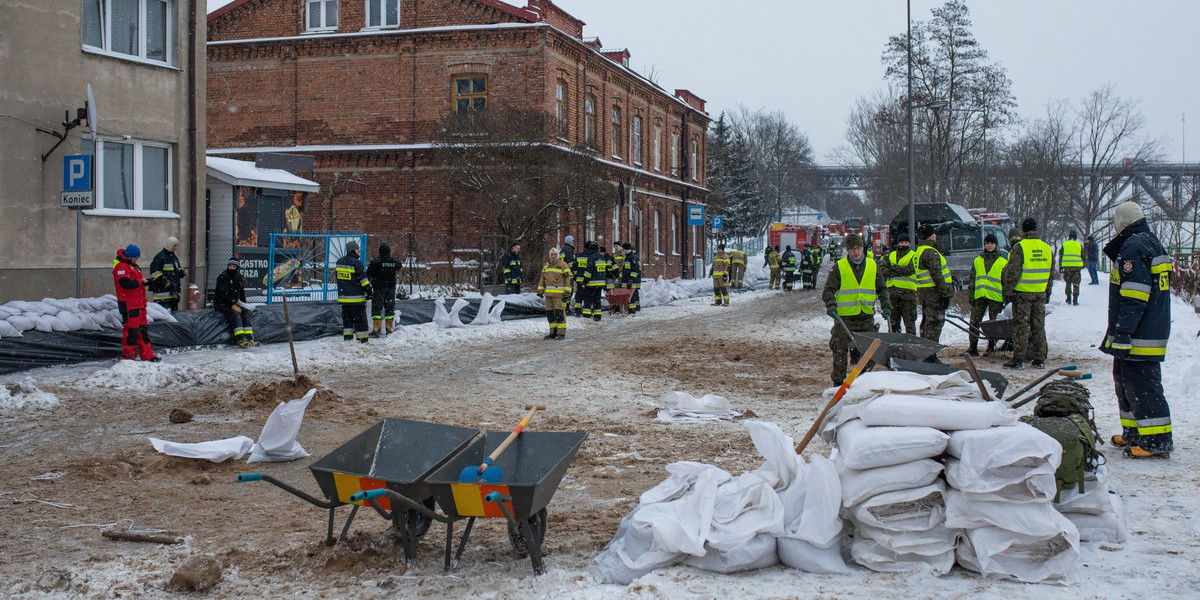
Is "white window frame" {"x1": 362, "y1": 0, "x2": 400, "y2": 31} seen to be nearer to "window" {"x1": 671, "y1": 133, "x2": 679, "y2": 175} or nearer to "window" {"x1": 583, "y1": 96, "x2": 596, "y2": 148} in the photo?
"window" {"x1": 583, "y1": 96, "x2": 596, "y2": 148}

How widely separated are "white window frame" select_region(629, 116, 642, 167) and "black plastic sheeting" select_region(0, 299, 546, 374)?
21328 millimetres

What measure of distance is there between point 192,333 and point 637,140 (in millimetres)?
27455

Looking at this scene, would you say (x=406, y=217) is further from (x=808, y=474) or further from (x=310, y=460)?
(x=808, y=474)

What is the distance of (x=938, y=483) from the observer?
4.71 metres

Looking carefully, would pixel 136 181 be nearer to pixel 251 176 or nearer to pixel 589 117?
pixel 251 176

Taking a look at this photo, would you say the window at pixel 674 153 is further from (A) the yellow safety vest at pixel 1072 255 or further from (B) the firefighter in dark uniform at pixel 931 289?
(B) the firefighter in dark uniform at pixel 931 289

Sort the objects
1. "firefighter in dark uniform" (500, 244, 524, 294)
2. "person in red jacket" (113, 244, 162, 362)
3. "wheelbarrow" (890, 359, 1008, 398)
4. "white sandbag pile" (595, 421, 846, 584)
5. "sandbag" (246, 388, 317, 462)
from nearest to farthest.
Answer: "white sandbag pile" (595, 421, 846, 584) < "wheelbarrow" (890, 359, 1008, 398) < "sandbag" (246, 388, 317, 462) < "person in red jacket" (113, 244, 162, 362) < "firefighter in dark uniform" (500, 244, 524, 294)

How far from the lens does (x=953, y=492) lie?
465 cm

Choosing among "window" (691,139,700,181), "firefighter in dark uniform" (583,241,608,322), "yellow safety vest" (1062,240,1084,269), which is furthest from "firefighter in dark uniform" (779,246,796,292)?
"window" (691,139,700,181)

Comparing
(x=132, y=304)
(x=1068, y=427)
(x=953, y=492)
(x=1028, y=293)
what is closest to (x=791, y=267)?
(x=1028, y=293)

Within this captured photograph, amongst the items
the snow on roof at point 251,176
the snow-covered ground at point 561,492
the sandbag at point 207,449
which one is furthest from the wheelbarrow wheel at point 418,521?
the snow on roof at point 251,176

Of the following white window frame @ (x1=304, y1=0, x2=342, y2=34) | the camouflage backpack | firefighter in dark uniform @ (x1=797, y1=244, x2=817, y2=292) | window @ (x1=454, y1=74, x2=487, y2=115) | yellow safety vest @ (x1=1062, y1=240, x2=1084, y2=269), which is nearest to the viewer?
the camouflage backpack

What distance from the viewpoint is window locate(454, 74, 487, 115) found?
2977cm

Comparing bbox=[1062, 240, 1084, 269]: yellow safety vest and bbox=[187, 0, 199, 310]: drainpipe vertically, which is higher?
bbox=[187, 0, 199, 310]: drainpipe
